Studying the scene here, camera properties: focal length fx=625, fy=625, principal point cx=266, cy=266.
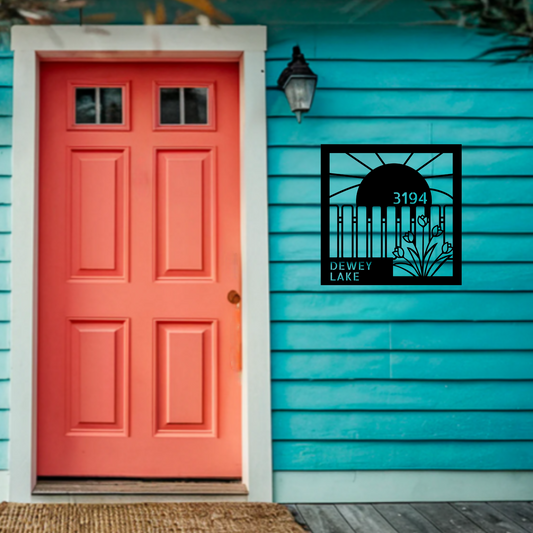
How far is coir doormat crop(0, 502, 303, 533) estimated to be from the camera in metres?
2.57

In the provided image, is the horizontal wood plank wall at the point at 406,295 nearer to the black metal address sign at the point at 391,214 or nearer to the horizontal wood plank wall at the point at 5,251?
the black metal address sign at the point at 391,214

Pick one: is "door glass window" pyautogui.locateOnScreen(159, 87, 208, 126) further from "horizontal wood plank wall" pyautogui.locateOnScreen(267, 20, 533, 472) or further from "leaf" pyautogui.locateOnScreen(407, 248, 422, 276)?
"leaf" pyautogui.locateOnScreen(407, 248, 422, 276)

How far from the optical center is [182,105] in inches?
117

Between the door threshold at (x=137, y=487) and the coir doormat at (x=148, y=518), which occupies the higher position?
the door threshold at (x=137, y=487)

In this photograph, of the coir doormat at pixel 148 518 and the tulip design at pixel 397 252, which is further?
the tulip design at pixel 397 252

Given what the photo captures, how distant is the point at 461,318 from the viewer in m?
2.88

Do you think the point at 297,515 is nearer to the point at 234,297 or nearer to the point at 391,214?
the point at 234,297

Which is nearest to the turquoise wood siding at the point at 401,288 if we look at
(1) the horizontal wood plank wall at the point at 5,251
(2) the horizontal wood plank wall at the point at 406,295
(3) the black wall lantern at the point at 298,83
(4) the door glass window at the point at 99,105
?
(2) the horizontal wood plank wall at the point at 406,295

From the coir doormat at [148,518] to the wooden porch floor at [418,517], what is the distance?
5.6 inches

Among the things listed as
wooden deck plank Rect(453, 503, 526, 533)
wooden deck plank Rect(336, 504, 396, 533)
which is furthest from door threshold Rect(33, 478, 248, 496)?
wooden deck plank Rect(453, 503, 526, 533)

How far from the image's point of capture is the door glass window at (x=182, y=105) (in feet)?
9.75

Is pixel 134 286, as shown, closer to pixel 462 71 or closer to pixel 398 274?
pixel 398 274

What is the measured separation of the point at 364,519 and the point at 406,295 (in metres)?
1.00

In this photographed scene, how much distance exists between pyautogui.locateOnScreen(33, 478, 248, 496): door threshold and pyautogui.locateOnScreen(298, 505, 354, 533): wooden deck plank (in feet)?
0.98
